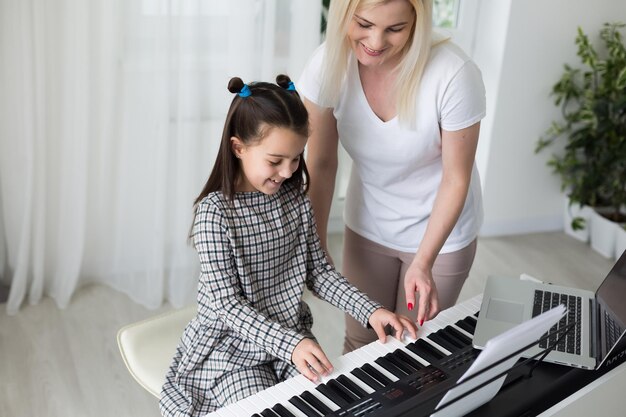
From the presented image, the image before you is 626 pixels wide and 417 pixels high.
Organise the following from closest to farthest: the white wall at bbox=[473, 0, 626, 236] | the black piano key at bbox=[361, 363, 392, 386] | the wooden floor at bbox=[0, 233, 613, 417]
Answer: the black piano key at bbox=[361, 363, 392, 386] < the wooden floor at bbox=[0, 233, 613, 417] < the white wall at bbox=[473, 0, 626, 236]

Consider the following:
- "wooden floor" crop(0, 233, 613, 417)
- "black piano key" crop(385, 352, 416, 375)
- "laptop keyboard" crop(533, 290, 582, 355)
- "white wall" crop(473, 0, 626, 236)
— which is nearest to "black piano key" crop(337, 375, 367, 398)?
"black piano key" crop(385, 352, 416, 375)

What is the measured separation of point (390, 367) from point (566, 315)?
0.44 meters

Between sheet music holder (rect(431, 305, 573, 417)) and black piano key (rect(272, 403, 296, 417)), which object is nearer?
sheet music holder (rect(431, 305, 573, 417))

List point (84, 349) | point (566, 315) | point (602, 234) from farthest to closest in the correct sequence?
point (602, 234) → point (84, 349) → point (566, 315)

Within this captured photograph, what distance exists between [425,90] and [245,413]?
81 centimetres

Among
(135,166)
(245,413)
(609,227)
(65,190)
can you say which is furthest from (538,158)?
(245,413)

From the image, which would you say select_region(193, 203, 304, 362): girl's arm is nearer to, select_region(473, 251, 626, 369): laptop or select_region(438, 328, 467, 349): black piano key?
select_region(438, 328, 467, 349): black piano key

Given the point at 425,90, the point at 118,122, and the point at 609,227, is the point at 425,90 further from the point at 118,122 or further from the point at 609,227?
the point at 609,227

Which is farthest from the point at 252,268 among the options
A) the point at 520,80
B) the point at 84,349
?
the point at 520,80

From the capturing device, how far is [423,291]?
175 centimetres

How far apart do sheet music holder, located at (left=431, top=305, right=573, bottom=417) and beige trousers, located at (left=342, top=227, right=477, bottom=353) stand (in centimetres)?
59

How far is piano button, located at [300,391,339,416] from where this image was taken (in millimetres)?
1419

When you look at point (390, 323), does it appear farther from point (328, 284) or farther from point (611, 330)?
point (611, 330)

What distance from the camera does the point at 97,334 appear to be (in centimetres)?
298
